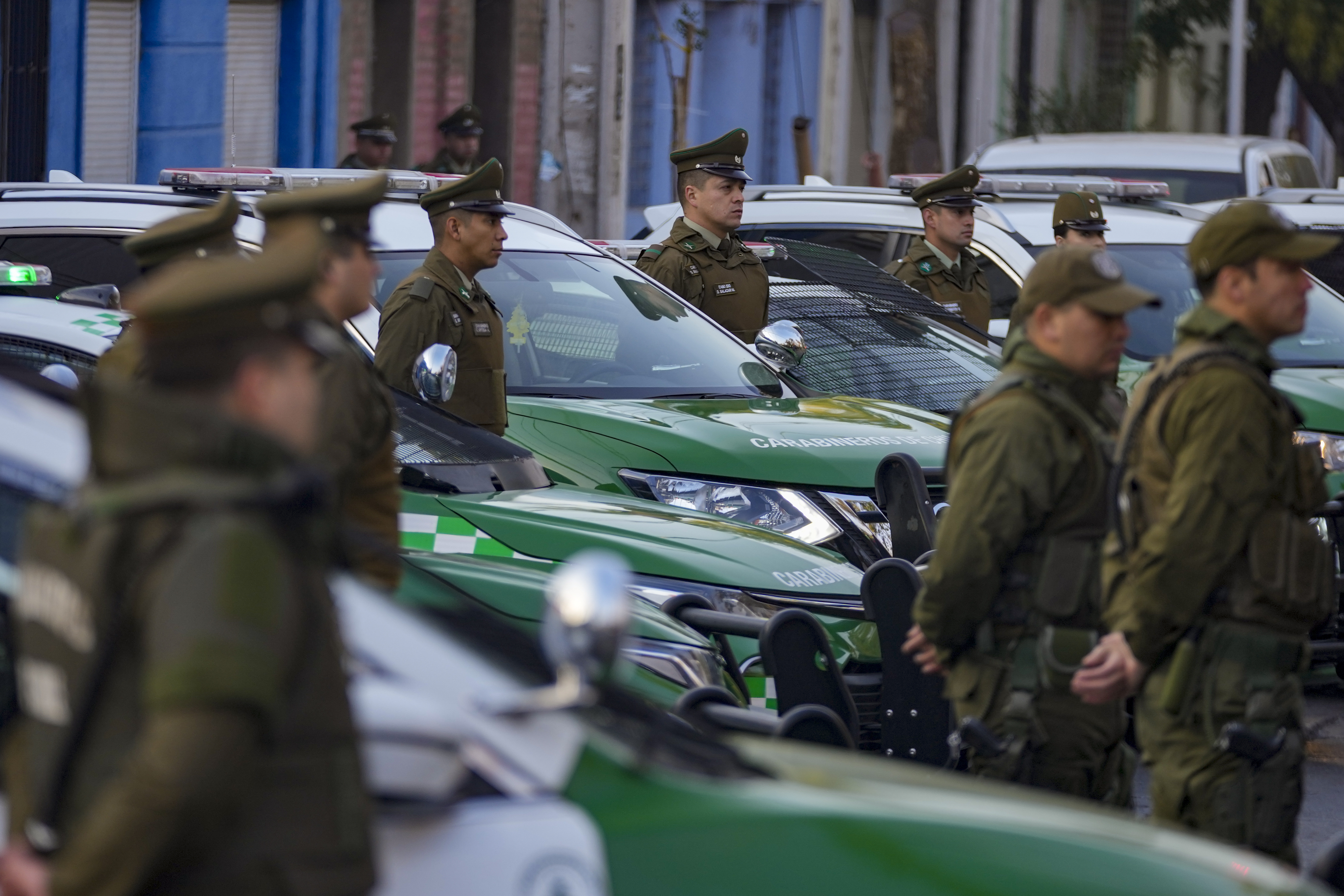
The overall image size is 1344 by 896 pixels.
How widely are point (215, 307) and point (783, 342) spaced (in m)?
5.64

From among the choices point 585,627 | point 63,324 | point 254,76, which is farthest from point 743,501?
point 254,76

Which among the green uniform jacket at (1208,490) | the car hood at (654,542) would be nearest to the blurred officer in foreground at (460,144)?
the car hood at (654,542)

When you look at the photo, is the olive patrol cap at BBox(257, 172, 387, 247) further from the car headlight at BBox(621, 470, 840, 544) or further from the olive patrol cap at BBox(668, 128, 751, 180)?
the olive patrol cap at BBox(668, 128, 751, 180)

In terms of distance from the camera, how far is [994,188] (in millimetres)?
10367

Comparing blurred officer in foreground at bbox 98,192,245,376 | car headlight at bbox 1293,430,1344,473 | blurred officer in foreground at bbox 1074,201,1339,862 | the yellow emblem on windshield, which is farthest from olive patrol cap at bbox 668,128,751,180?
blurred officer in foreground at bbox 1074,201,1339,862

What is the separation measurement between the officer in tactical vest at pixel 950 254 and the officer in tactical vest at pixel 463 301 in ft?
9.96

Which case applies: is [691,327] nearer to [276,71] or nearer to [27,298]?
[27,298]

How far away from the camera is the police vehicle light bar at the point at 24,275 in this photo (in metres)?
5.91

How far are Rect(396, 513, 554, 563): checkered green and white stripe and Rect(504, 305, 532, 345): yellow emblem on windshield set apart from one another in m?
1.84

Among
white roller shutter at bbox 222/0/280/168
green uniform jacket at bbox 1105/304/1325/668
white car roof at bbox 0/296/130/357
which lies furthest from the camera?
white roller shutter at bbox 222/0/280/168

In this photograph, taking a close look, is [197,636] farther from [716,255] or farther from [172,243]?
[716,255]

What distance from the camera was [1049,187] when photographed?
35.0ft

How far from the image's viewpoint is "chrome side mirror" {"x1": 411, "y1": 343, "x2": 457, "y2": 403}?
5.57 meters

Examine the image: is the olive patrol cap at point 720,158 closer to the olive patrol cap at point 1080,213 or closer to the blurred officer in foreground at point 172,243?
the olive patrol cap at point 1080,213
